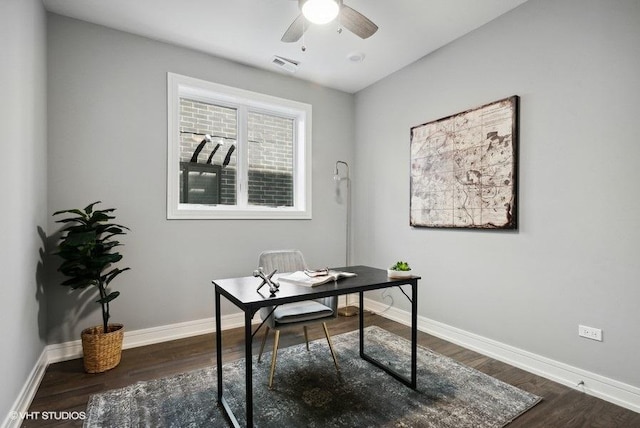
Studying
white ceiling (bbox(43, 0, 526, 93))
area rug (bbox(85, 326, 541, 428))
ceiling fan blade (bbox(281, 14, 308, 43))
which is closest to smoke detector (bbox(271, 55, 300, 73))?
white ceiling (bbox(43, 0, 526, 93))

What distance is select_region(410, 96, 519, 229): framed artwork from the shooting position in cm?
263

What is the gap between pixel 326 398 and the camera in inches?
82.0

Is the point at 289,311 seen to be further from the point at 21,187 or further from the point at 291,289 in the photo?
the point at 21,187

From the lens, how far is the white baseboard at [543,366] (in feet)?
6.69

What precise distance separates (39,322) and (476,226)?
3.63 metres

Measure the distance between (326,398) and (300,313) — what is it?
22.3 inches

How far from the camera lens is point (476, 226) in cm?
287

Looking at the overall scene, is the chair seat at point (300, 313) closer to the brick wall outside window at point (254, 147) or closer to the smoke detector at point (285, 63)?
the brick wall outside window at point (254, 147)

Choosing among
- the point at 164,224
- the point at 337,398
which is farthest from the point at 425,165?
the point at 164,224

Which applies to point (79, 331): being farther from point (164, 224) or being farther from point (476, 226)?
point (476, 226)

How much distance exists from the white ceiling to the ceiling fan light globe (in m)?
0.69

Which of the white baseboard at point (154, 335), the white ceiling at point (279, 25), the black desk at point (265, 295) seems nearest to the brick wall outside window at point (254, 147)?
the white ceiling at point (279, 25)

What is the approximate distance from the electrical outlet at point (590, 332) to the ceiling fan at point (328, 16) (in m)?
2.54

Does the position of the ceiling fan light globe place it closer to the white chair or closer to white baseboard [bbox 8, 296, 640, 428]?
the white chair
